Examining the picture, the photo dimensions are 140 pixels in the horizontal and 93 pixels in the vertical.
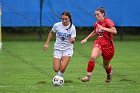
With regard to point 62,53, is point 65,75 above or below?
below

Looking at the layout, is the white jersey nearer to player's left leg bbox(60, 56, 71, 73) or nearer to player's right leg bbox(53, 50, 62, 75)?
player's right leg bbox(53, 50, 62, 75)

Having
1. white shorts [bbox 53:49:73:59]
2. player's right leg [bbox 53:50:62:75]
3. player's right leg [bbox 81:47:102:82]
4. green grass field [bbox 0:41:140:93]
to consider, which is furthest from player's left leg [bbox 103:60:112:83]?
player's right leg [bbox 53:50:62:75]

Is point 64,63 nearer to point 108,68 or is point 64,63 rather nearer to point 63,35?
point 63,35

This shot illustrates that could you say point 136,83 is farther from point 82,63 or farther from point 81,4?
point 81,4

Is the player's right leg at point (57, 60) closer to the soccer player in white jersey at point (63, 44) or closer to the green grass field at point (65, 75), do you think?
the soccer player in white jersey at point (63, 44)

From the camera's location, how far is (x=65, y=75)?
56.1 ft

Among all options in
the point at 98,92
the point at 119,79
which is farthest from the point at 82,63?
the point at 98,92

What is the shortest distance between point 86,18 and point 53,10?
209 cm

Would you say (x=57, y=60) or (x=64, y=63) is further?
(x=57, y=60)

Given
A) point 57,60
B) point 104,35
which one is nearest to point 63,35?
point 57,60

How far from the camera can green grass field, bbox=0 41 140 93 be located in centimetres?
1334

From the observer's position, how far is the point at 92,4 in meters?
32.6

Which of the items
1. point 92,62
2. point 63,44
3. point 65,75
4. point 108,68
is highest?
point 63,44

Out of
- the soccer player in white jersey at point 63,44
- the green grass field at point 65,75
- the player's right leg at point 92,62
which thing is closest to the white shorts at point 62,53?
the soccer player in white jersey at point 63,44
